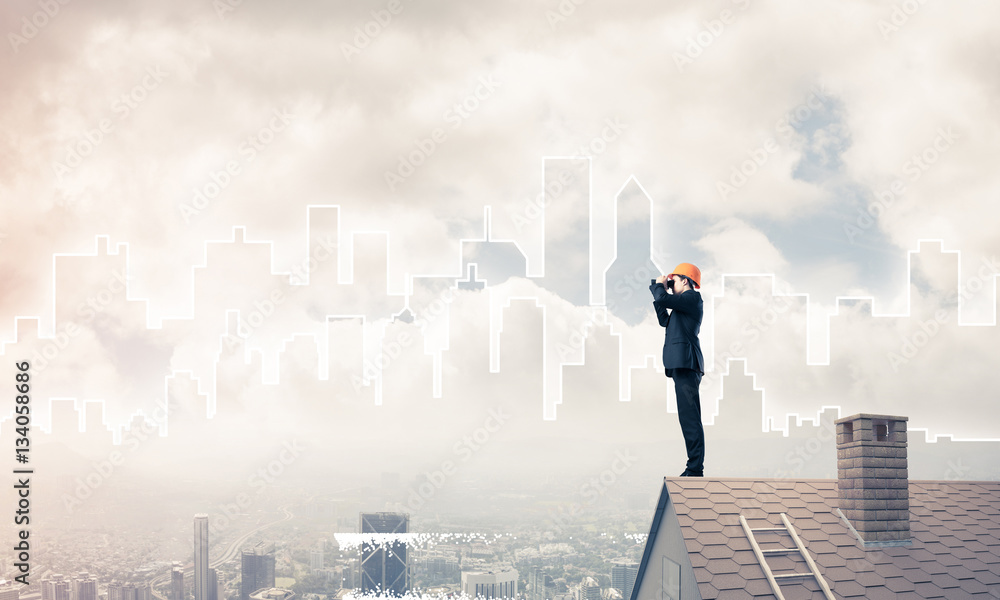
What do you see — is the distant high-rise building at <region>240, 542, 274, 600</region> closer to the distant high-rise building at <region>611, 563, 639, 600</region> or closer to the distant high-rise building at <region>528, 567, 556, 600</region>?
the distant high-rise building at <region>528, 567, 556, 600</region>

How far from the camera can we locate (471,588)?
17.6m

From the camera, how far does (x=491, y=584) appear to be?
18.3 meters

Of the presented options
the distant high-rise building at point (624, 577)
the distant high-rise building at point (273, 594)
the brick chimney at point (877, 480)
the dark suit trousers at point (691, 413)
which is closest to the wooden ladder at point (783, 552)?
the dark suit trousers at point (691, 413)

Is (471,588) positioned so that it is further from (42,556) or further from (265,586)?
(42,556)

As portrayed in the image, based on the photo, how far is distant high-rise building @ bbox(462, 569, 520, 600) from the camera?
17203 mm

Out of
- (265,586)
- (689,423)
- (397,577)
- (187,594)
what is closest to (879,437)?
(689,423)

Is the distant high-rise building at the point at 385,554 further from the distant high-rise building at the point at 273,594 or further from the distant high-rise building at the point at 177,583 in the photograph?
the distant high-rise building at the point at 177,583

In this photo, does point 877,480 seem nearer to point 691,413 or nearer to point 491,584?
point 691,413

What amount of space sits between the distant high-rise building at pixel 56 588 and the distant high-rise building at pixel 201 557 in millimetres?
5284

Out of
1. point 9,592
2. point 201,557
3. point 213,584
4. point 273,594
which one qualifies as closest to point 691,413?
point 273,594

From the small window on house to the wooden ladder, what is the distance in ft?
3.38

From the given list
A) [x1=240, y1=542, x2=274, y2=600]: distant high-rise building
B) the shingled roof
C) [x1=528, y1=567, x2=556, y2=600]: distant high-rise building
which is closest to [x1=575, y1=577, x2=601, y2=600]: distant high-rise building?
[x1=528, y1=567, x2=556, y2=600]: distant high-rise building

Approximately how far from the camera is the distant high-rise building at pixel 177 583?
27.7m

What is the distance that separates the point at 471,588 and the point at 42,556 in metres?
22.9
